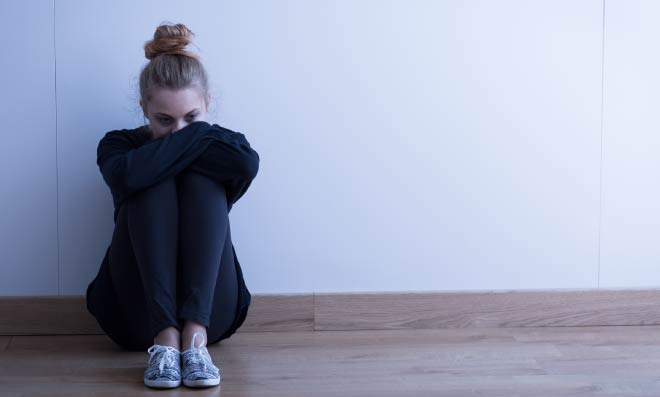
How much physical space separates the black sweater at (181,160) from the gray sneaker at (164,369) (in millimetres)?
242

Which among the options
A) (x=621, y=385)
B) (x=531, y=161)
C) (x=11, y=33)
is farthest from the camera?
(x=531, y=161)

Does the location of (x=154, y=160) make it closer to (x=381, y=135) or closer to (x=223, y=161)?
(x=223, y=161)

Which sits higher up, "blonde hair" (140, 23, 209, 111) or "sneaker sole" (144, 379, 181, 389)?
"blonde hair" (140, 23, 209, 111)

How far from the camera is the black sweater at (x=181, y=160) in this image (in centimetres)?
164

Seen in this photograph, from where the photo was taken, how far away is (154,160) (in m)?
1.64

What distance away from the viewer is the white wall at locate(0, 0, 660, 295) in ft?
6.53

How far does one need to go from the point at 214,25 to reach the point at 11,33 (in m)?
0.49

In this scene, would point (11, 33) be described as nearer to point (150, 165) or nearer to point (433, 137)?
point (150, 165)

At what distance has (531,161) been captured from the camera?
2100 mm

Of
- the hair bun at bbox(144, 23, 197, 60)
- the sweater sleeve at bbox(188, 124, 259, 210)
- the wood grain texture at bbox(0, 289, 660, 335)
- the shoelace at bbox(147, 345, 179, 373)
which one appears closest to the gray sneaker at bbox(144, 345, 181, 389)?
the shoelace at bbox(147, 345, 179, 373)

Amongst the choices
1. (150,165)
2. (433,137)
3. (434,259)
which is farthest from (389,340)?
(150,165)

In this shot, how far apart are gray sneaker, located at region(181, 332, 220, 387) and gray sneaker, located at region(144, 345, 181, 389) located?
16 millimetres

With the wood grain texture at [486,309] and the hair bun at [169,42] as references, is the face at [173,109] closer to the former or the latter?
the hair bun at [169,42]

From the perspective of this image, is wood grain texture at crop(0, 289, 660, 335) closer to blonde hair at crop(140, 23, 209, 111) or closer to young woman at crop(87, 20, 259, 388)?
young woman at crop(87, 20, 259, 388)
